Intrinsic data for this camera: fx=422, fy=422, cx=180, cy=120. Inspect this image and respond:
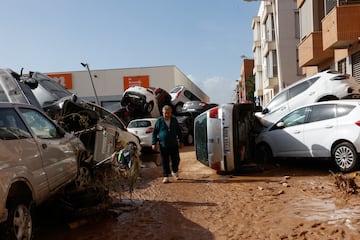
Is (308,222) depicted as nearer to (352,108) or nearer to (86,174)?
(86,174)

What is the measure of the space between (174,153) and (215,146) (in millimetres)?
979

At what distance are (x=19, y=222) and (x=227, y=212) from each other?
126 inches

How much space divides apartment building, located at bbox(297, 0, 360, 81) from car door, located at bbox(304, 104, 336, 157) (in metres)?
6.10

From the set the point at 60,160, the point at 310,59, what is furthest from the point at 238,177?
the point at 310,59

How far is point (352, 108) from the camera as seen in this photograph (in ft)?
30.0

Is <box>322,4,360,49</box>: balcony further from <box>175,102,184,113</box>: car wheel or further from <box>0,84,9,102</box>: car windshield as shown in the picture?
<box>0,84,9,102</box>: car windshield

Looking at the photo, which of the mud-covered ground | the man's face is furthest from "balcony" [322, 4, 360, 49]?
the man's face

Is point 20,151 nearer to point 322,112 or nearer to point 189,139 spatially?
point 322,112

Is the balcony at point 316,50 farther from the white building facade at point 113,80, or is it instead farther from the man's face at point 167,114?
the white building facade at point 113,80

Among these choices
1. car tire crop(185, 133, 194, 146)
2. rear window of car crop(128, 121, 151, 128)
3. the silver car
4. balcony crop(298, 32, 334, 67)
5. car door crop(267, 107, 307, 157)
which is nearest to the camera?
the silver car

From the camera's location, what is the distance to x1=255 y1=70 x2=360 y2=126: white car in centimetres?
1173

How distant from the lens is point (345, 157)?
9.12 m

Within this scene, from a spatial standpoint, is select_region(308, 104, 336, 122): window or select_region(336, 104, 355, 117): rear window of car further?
select_region(308, 104, 336, 122): window

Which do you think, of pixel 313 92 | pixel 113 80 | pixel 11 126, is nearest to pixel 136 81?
pixel 113 80
